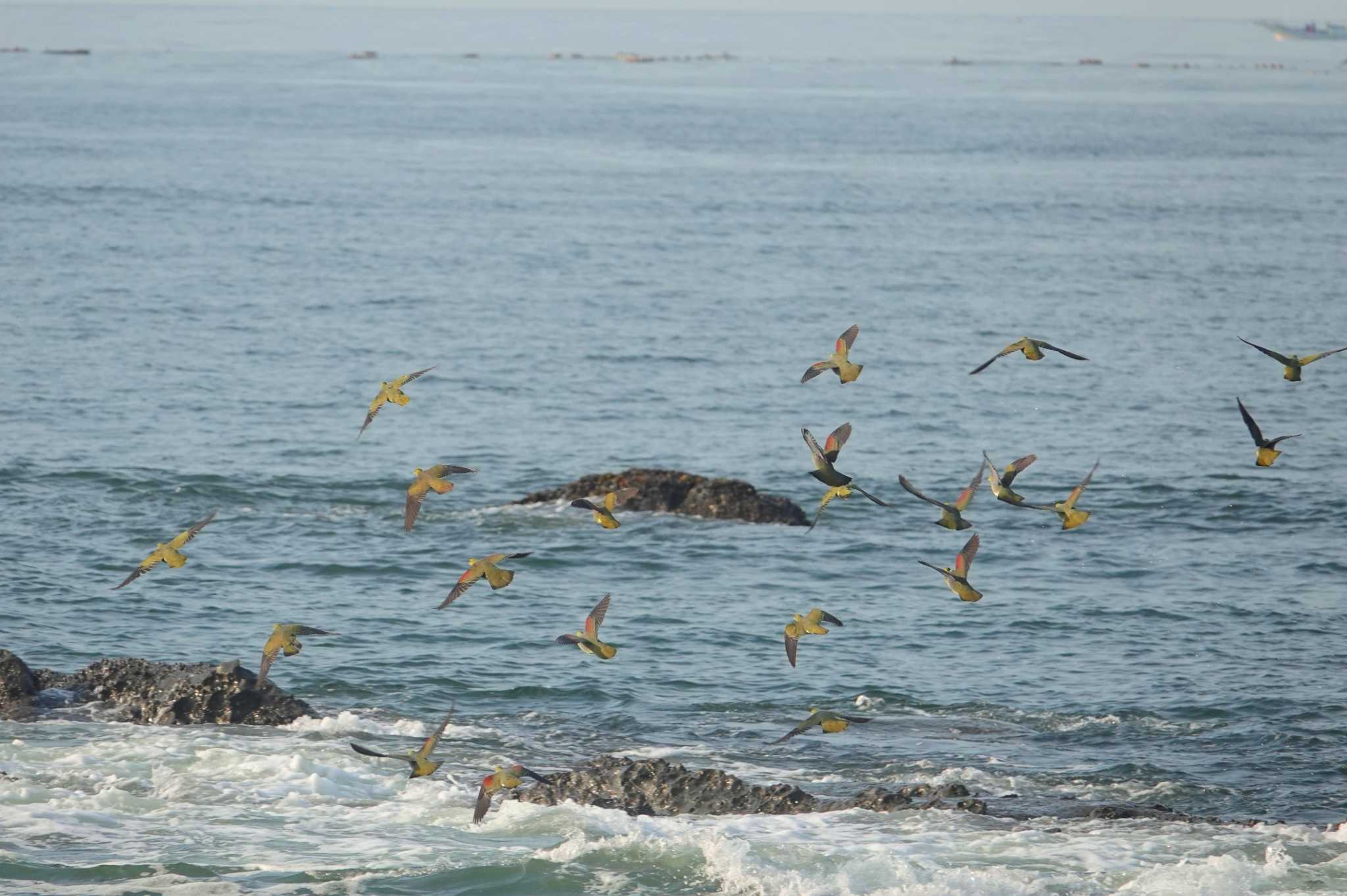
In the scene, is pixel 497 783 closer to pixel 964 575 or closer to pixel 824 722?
pixel 824 722

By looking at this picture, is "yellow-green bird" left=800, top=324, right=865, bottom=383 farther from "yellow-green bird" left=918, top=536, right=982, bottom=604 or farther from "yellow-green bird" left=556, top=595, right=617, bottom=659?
"yellow-green bird" left=556, top=595, right=617, bottom=659

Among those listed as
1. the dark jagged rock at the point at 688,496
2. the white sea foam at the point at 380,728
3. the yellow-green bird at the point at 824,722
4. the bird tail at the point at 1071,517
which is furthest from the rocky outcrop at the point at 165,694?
the dark jagged rock at the point at 688,496

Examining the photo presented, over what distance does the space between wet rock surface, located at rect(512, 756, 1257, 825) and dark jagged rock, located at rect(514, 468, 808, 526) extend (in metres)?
12.6

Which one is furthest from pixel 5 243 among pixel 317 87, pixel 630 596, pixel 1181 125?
pixel 317 87

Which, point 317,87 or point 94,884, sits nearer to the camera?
point 94,884

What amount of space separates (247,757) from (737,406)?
23.3 meters

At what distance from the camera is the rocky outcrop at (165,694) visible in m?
20.2

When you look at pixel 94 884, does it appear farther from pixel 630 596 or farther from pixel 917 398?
pixel 917 398

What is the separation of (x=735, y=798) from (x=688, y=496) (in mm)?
13774

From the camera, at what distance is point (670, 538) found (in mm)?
29953

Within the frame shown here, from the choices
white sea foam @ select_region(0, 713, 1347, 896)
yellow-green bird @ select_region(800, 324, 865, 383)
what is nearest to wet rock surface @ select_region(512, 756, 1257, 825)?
white sea foam @ select_region(0, 713, 1347, 896)

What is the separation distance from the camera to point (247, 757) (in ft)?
62.7

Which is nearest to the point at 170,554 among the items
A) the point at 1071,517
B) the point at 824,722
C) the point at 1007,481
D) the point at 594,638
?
the point at 594,638

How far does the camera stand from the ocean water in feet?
57.3
